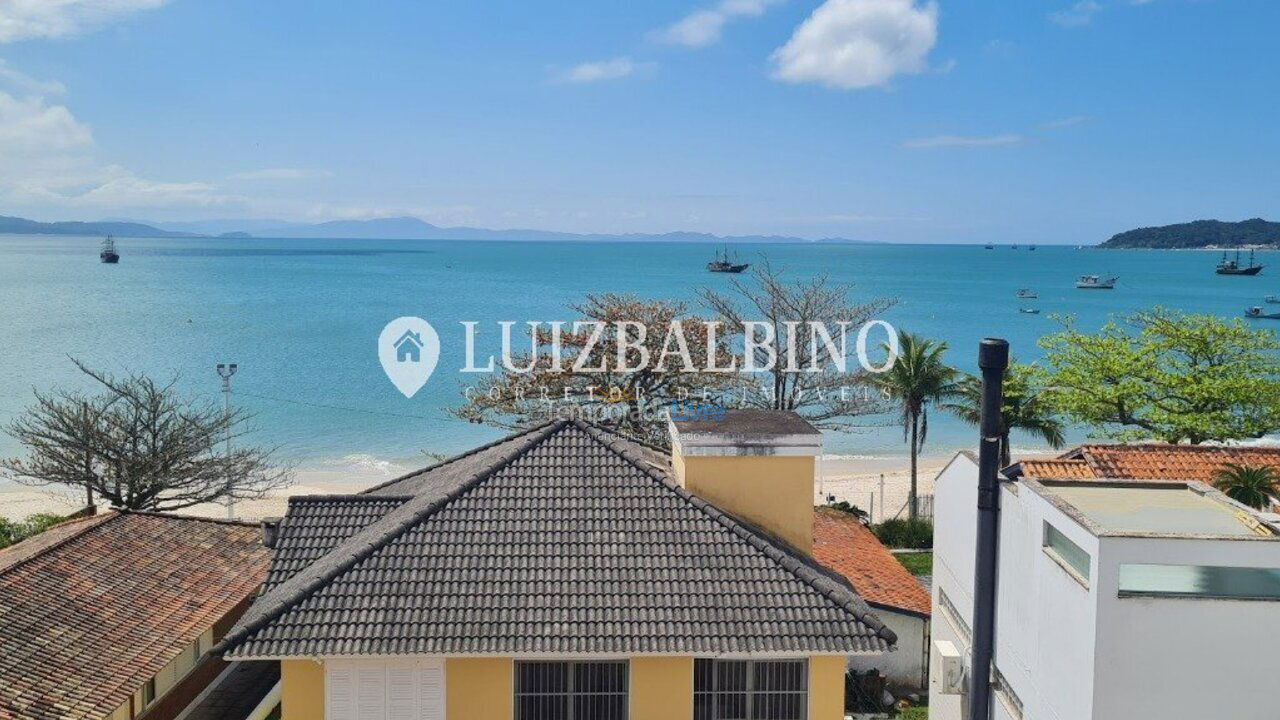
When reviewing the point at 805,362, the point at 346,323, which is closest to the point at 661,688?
the point at 805,362

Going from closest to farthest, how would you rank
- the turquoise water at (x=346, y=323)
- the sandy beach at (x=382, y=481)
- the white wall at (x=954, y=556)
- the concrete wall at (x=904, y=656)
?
1. the white wall at (x=954, y=556)
2. the concrete wall at (x=904, y=656)
3. the sandy beach at (x=382, y=481)
4. the turquoise water at (x=346, y=323)

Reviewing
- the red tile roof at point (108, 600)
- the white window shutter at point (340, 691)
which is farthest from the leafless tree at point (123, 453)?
the white window shutter at point (340, 691)

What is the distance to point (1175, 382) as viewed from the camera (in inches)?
1064

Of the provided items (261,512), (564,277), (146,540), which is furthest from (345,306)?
(146,540)

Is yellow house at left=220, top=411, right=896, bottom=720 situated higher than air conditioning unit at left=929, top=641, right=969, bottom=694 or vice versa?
yellow house at left=220, top=411, right=896, bottom=720

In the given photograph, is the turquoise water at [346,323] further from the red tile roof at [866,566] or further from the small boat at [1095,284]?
the red tile roof at [866,566]

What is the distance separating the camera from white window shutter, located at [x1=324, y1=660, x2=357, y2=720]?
38.5 ft

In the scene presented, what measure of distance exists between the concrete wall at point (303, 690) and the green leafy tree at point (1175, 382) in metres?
22.7

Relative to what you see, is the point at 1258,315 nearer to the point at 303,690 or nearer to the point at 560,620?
the point at 560,620

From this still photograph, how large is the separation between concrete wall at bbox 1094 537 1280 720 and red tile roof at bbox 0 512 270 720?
13.1 metres

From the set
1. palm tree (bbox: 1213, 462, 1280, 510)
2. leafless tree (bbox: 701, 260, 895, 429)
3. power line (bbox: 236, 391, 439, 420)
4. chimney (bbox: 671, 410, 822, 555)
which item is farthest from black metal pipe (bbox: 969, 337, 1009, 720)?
power line (bbox: 236, 391, 439, 420)

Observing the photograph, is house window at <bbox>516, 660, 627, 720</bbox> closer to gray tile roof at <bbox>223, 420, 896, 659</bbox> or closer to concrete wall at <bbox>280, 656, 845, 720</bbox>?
concrete wall at <bbox>280, 656, 845, 720</bbox>

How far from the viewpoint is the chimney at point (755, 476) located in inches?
559

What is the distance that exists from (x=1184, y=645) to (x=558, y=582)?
694 cm
